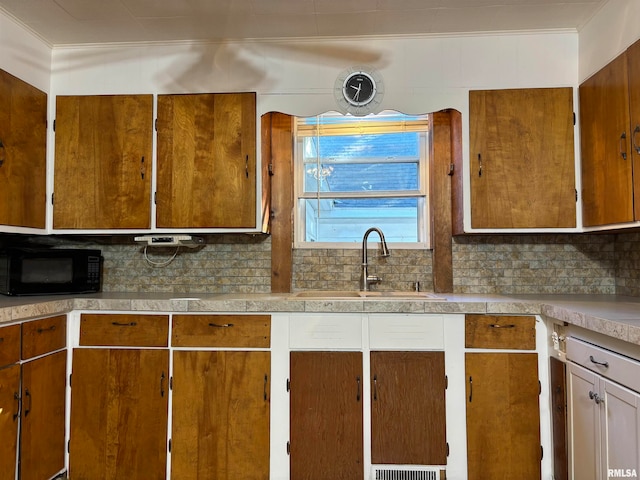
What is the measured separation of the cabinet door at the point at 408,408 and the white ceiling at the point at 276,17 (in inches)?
67.1

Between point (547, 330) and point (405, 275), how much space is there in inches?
34.3

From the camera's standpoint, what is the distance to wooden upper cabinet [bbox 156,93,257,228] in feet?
7.55

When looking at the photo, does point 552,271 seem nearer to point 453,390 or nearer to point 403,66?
point 453,390

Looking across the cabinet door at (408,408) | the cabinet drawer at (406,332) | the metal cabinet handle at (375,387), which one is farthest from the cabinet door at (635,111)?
the metal cabinet handle at (375,387)

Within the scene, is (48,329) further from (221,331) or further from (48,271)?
(221,331)

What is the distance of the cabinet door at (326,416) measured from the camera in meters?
1.94

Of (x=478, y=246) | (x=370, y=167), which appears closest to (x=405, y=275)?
(x=478, y=246)

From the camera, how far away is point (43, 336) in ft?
6.27

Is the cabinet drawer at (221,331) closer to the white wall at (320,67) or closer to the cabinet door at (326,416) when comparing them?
the cabinet door at (326,416)

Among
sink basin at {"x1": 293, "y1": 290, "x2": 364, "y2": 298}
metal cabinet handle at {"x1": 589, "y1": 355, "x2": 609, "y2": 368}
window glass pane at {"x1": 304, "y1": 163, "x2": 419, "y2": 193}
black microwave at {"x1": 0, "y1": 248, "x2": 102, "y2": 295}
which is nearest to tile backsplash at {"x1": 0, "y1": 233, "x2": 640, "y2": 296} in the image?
sink basin at {"x1": 293, "y1": 290, "x2": 364, "y2": 298}

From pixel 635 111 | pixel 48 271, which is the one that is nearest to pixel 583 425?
pixel 635 111

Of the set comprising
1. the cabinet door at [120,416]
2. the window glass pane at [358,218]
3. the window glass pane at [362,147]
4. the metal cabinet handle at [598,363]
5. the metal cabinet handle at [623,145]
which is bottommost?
the cabinet door at [120,416]

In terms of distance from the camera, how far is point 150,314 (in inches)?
80.5

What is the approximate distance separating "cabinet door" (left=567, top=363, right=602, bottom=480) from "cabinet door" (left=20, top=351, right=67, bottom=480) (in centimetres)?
232
